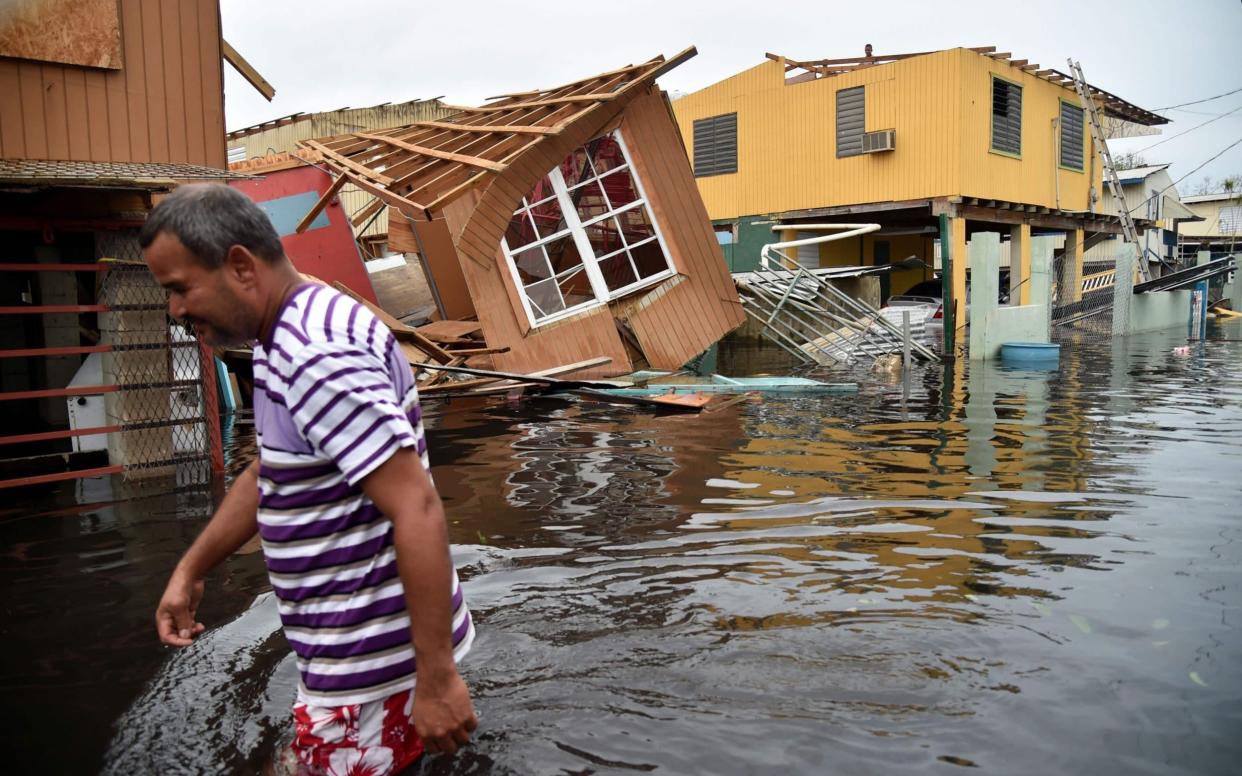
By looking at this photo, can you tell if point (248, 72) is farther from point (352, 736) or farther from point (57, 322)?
point (352, 736)

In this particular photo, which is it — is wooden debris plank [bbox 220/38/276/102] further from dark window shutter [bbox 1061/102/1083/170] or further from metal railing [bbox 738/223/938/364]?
dark window shutter [bbox 1061/102/1083/170]

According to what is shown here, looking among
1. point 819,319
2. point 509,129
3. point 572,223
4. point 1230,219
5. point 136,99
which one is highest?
point 1230,219

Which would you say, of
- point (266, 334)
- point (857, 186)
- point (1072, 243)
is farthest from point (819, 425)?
point (1072, 243)

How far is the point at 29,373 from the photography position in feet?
31.6

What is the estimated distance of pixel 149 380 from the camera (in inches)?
340

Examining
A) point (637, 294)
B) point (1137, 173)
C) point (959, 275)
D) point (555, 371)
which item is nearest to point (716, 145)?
point (959, 275)

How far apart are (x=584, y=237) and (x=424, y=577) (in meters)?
13.4

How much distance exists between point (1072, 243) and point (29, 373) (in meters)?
30.1

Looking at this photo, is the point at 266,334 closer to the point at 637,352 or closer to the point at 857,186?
the point at 637,352

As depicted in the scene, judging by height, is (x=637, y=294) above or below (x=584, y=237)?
below

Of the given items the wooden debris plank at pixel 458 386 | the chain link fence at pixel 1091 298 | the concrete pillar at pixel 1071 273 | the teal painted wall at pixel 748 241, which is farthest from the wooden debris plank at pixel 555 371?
the concrete pillar at pixel 1071 273

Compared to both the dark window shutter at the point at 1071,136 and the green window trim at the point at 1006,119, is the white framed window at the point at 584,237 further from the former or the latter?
the dark window shutter at the point at 1071,136

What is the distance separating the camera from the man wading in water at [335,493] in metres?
1.92

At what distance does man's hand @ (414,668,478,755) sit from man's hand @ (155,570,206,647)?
0.80 metres
